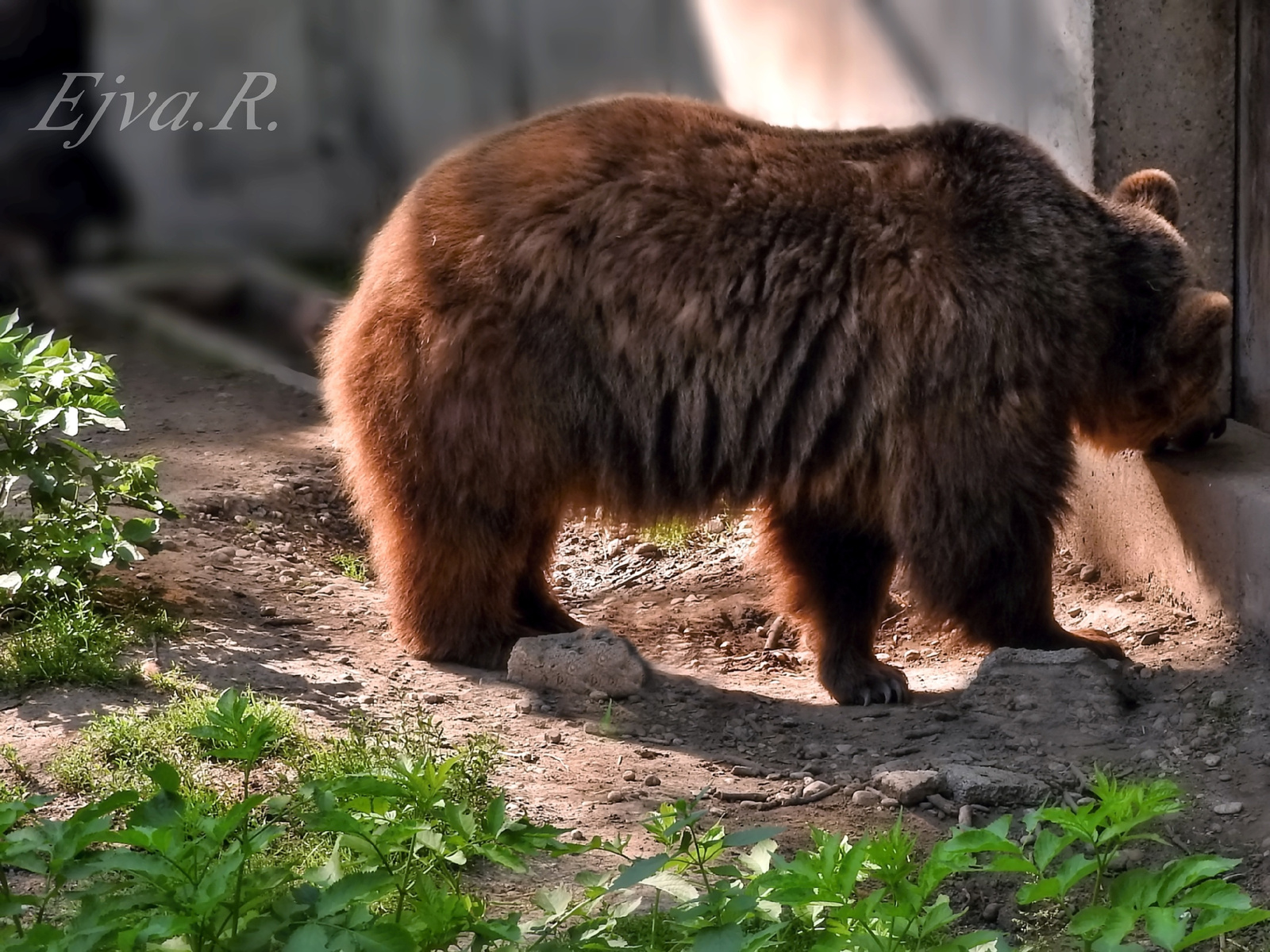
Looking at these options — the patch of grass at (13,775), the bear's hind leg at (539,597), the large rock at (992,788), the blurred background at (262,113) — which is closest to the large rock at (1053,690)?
the large rock at (992,788)

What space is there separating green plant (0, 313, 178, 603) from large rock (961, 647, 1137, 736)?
2473 millimetres

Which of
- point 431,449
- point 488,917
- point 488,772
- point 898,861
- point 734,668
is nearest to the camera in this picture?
point 898,861

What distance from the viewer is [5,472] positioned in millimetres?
4484

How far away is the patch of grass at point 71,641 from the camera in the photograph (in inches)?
167

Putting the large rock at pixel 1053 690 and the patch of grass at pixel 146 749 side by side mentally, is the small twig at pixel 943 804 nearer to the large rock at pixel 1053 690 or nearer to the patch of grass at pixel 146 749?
the large rock at pixel 1053 690

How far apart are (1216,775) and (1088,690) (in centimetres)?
50

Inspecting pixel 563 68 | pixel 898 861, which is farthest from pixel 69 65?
pixel 898 861

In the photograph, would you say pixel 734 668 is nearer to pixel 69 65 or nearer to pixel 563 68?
pixel 563 68

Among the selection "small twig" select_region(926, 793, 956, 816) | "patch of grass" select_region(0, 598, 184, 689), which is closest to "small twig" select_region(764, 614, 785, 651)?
"small twig" select_region(926, 793, 956, 816)

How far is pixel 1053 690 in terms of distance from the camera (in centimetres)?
441

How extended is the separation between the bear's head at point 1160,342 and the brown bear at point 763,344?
1 centimetres

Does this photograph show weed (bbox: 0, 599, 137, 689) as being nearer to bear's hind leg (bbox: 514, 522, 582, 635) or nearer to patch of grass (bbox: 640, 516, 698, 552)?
bear's hind leg (bbox: 514, 522, 582, 635)

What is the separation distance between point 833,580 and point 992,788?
1.58 metres

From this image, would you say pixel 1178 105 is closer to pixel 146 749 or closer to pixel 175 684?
pixel 175 684
